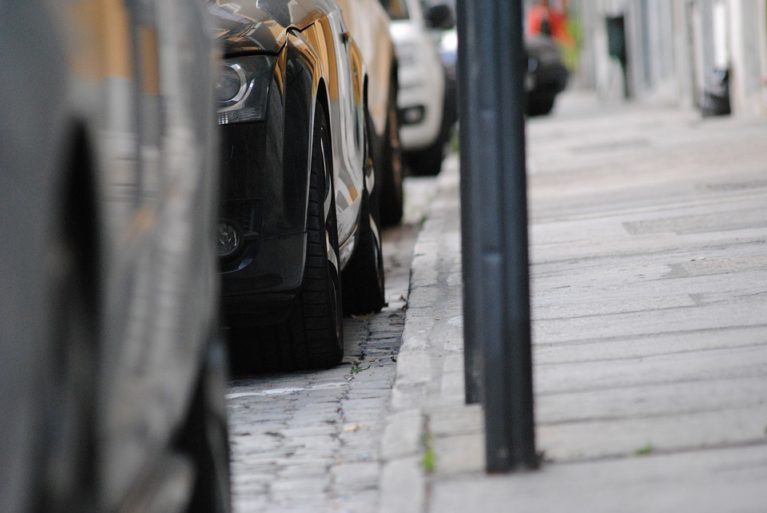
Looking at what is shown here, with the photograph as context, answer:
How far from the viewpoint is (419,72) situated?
13586 mm

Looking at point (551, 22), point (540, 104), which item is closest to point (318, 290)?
point (540, 104)

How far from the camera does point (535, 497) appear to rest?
373 cm

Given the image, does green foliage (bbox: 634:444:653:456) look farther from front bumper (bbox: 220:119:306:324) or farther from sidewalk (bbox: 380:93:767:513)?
front bumper (bbox: 220:119:306:324)

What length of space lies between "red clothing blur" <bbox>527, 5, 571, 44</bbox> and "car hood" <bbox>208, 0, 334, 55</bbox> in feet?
70.5

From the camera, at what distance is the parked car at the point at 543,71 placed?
22.9m

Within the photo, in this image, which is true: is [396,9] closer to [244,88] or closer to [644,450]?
[244,88]

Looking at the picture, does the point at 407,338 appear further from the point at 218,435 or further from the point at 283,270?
the point at 218,435

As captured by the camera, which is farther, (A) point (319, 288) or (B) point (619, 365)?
(A) point (319, 288)

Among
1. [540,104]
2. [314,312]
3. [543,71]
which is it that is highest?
[314,312]

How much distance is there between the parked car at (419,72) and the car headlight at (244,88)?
8020 millimetres

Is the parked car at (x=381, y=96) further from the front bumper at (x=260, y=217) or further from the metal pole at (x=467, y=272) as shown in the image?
the metal pole at (x=467, y=272)

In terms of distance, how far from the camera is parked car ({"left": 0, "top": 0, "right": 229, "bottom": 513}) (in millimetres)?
2336

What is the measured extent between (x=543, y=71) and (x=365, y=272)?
16183 millimetres

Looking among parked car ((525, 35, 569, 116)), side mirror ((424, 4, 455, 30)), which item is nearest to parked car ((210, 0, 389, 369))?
side mirror ((424, 4, 455, 30))
